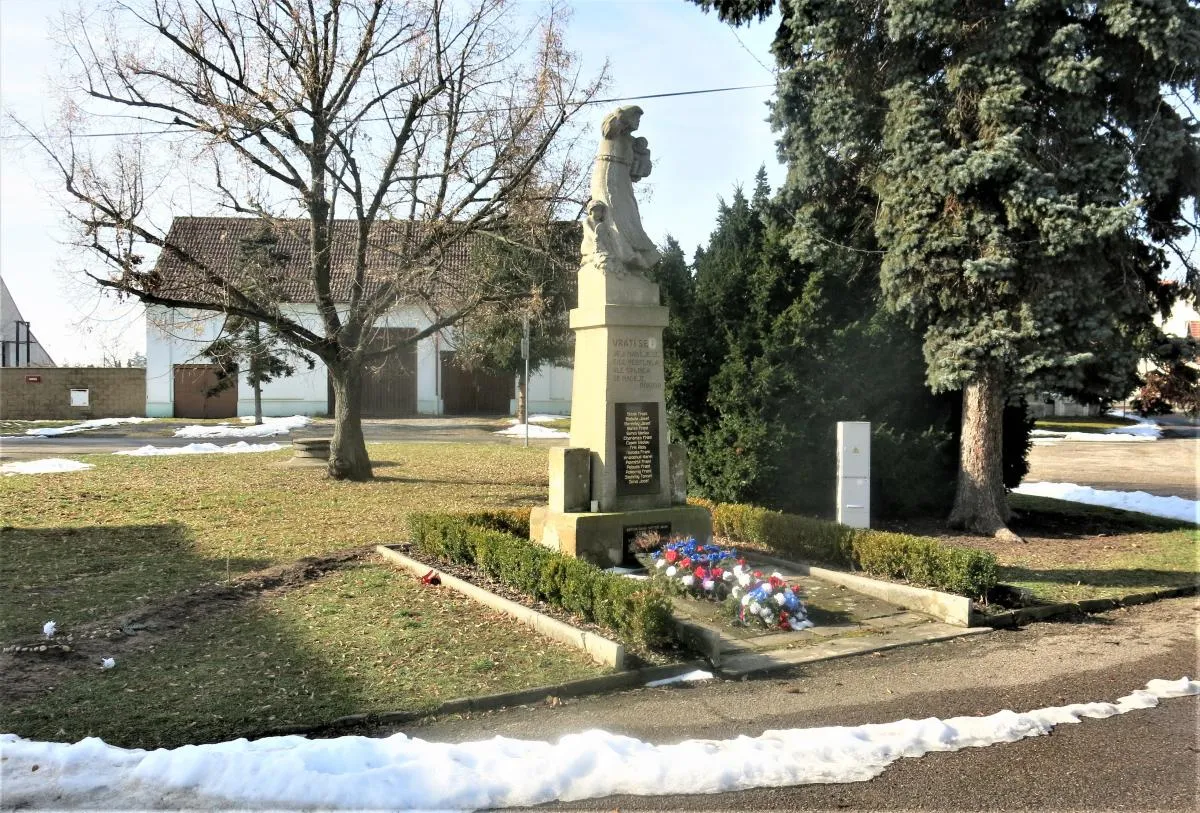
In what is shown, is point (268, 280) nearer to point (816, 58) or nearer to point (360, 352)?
point (360, 352)

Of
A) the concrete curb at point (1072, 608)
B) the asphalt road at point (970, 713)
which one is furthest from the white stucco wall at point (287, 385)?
the asphalt road at point (970, 713)

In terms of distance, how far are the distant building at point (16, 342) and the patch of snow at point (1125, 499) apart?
118ft

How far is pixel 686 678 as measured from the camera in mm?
6074

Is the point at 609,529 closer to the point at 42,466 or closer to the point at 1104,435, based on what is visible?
the point at 42,466

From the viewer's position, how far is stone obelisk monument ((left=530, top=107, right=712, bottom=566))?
8984 mm

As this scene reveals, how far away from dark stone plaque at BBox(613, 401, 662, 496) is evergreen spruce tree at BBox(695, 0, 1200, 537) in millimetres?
4456

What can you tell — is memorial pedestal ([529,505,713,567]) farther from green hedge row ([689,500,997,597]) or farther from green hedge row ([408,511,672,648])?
green hedge row ([689,500,997,597])

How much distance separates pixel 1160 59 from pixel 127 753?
12.5 m

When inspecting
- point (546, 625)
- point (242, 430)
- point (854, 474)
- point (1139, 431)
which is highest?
point (854, 474)

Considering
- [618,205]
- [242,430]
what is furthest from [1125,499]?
[242,430]

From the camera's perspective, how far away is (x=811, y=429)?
12.5 meters

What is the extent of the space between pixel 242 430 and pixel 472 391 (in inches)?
500

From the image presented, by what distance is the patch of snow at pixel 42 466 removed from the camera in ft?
52.6

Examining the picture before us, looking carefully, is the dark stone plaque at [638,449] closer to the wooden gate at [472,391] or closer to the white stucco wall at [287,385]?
the white stucco wall at [287,385]
